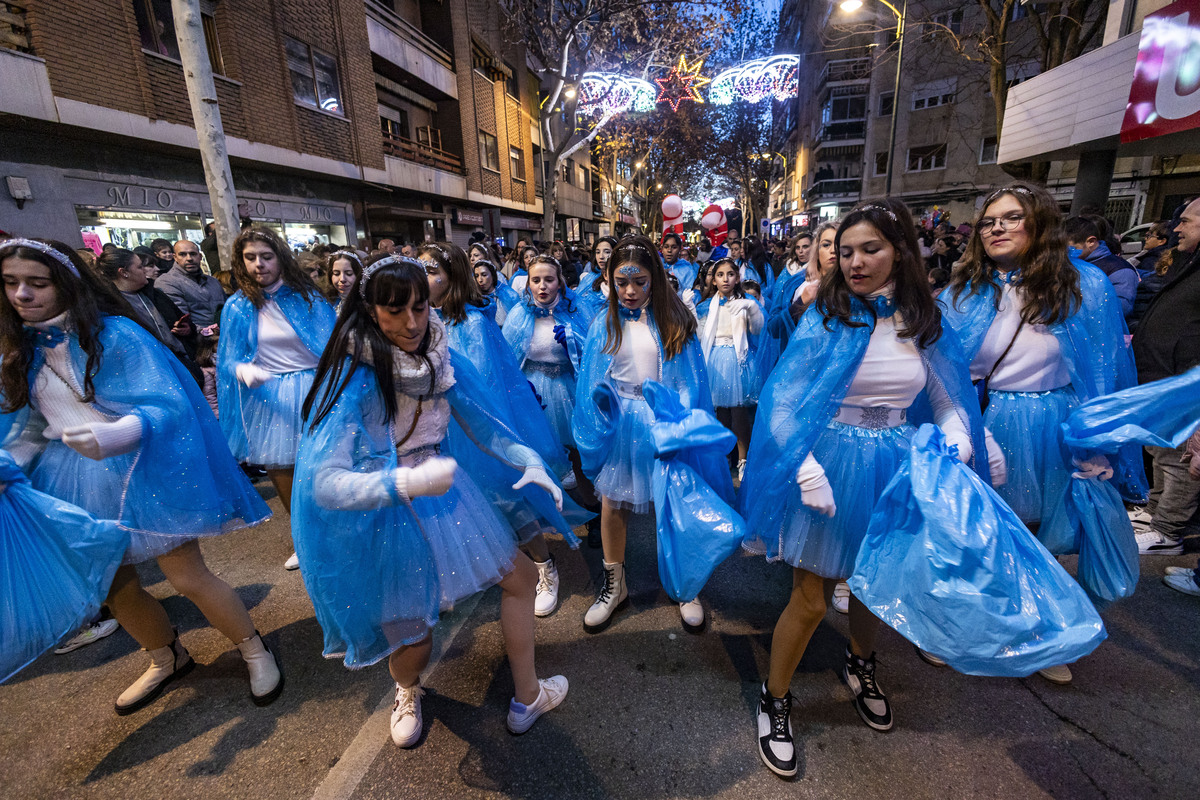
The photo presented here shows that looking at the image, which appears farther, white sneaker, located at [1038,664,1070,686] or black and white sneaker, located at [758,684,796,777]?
white sneaker, located at [1038,664,1070,686]

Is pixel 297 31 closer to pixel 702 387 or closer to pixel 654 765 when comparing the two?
pixel 702 387

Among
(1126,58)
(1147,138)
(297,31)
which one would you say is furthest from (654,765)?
(297,31)

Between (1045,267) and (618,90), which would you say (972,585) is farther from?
(618,90)

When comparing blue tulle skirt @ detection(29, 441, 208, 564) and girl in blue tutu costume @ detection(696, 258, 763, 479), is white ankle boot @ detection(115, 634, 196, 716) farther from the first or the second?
girl in blue tutu costume @ detection(696, 258, 763, 479)

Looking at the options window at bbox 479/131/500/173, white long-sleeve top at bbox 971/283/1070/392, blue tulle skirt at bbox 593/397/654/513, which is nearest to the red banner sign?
white long-sleeve top at bbox 971/283/1070/392

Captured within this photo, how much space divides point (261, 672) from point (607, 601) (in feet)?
5.81

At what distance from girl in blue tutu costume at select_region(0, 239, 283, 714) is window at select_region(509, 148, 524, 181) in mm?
24328

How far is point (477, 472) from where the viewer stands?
2.26m

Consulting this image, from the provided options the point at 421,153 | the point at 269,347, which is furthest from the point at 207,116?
the point at 421,153

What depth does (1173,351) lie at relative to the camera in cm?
319

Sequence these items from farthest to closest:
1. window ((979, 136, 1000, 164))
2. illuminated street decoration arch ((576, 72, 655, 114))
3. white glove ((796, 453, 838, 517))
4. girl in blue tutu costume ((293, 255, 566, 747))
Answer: window ((979, 136, 1000, 164)) < illuminated street decoration arch ((576, 72, 655, 114)) < white glove ((796, 453, 838, 517)) < girl in blue tutu costume ((293, 255, 566, 747))

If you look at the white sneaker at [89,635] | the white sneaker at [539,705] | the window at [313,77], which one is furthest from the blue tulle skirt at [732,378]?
the window at [313,77]

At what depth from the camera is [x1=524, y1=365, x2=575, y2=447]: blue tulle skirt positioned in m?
3.95

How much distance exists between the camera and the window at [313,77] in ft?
40.1
